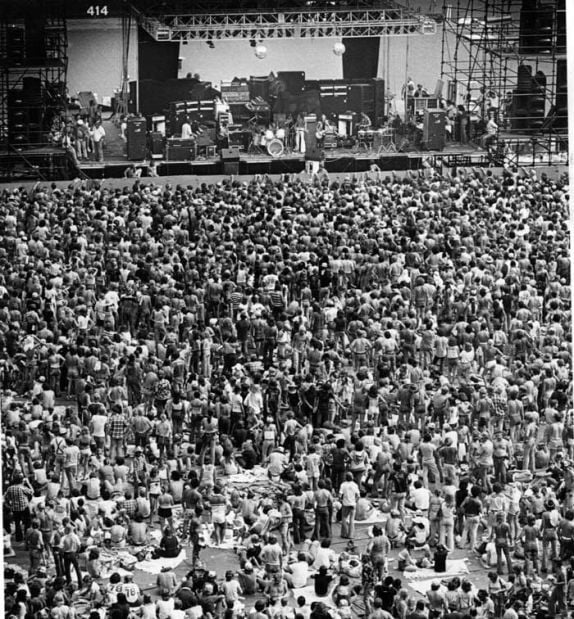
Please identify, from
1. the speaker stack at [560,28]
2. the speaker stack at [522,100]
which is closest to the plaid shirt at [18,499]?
the speaker stack at [522,100]

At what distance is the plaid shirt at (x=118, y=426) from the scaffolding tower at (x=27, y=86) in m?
15.8

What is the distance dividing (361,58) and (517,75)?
4.60 m

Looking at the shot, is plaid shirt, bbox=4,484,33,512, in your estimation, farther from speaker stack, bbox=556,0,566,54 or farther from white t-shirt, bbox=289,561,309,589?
speaker stack, bbox=556,0,566,54

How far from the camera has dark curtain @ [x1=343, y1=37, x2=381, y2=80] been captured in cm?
4147

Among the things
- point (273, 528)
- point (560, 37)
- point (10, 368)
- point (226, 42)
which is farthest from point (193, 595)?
point (226, 42)

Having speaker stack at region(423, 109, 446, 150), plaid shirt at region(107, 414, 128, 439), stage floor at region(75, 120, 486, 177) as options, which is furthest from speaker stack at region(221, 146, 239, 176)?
plaid shirt at region(107, 414, 128, 439)

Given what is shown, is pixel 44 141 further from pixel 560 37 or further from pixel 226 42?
pixel 560 37

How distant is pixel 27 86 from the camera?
117 ft

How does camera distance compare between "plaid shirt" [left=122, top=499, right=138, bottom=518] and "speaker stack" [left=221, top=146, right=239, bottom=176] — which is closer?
"plaid shirt" [left=122, top=499, right=138, bottom=518]

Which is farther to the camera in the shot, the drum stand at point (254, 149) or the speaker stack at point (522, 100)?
the drum stand at point (254, 149)

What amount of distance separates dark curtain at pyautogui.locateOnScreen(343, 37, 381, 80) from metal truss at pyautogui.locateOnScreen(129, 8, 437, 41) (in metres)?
2.72

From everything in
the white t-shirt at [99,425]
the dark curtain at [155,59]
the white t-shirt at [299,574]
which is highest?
the dark curtain at [155,59]

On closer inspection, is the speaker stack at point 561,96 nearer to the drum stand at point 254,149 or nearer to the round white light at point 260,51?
the drum stand at point 254,149

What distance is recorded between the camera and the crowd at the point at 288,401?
17656 mm
